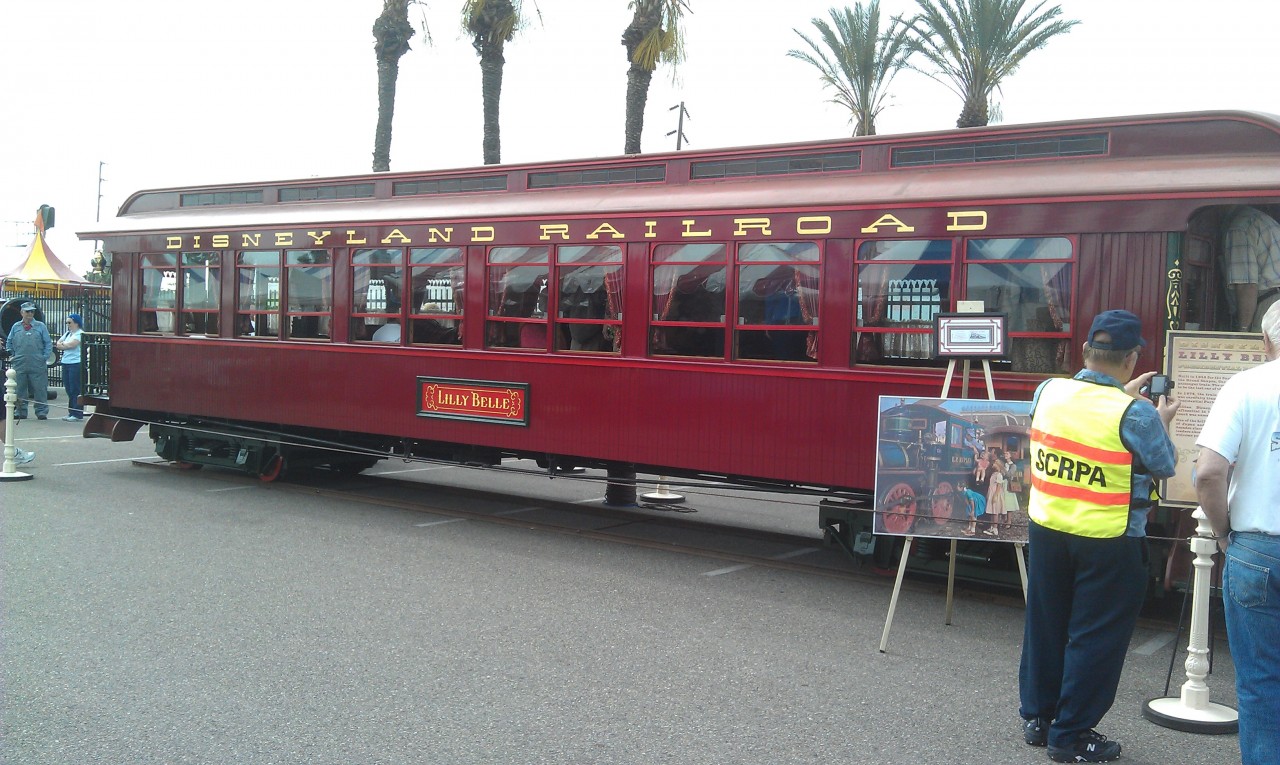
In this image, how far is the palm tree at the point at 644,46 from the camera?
17438 millimetres

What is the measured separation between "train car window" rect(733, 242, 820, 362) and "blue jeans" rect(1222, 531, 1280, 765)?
173 inches

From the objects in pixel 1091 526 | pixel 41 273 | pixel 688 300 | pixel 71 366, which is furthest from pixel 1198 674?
pixel 41 273

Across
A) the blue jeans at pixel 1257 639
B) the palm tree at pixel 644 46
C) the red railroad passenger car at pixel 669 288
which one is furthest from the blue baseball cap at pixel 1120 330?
the palm tree at pixel 644 46

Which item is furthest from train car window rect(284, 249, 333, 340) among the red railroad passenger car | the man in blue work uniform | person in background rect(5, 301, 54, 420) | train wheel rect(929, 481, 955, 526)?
the man in blue work uniform

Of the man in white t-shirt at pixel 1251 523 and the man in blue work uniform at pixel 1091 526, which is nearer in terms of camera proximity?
the man in white t-shirt at pixel 1251 523

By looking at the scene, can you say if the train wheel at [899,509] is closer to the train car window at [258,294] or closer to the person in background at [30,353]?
the train car window at [258,294]

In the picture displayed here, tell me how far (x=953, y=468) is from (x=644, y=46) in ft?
42.1

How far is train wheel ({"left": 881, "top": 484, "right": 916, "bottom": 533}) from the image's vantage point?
247 inches

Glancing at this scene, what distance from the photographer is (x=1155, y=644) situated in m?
6.36

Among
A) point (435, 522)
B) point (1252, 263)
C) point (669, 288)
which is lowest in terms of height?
point (435, 522)

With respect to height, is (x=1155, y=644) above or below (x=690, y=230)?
below

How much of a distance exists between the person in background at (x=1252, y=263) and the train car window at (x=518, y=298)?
17.4ft

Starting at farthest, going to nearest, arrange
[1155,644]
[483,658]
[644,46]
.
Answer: [644,46]
[1155,644]
[483,658]

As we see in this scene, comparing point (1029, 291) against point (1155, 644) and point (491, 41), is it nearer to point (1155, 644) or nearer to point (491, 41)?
point (1155, 644)
